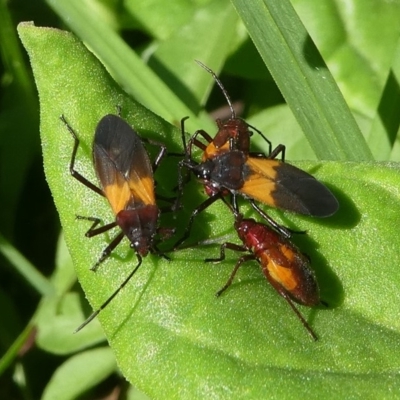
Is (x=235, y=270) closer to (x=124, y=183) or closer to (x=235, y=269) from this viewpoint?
(x=235, y=269)

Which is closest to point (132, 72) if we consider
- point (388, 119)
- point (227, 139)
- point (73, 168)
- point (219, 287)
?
point (227, 139)

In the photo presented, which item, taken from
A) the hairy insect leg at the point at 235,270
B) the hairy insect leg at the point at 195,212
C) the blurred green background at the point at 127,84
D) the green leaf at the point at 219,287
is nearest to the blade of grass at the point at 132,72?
the blurred green background at the point at 127,84

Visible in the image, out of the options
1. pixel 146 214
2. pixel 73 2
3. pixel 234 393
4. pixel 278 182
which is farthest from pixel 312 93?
pixel 234 393

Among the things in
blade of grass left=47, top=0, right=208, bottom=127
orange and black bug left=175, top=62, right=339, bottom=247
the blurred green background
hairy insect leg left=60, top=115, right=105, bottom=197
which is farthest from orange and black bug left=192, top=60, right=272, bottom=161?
hairy insect leg left=60, top=115, right=105, bottom=197

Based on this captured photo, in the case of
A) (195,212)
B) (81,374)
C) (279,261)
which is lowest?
(81,374)

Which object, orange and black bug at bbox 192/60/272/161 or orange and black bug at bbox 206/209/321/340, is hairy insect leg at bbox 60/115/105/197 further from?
orange and black bug at bbox 192/60/272/161

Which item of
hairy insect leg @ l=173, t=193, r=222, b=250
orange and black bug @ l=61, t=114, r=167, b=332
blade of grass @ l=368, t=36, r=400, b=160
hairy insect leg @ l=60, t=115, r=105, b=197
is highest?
hairy insect leg @ l=60, t=115, r=105, b=197
